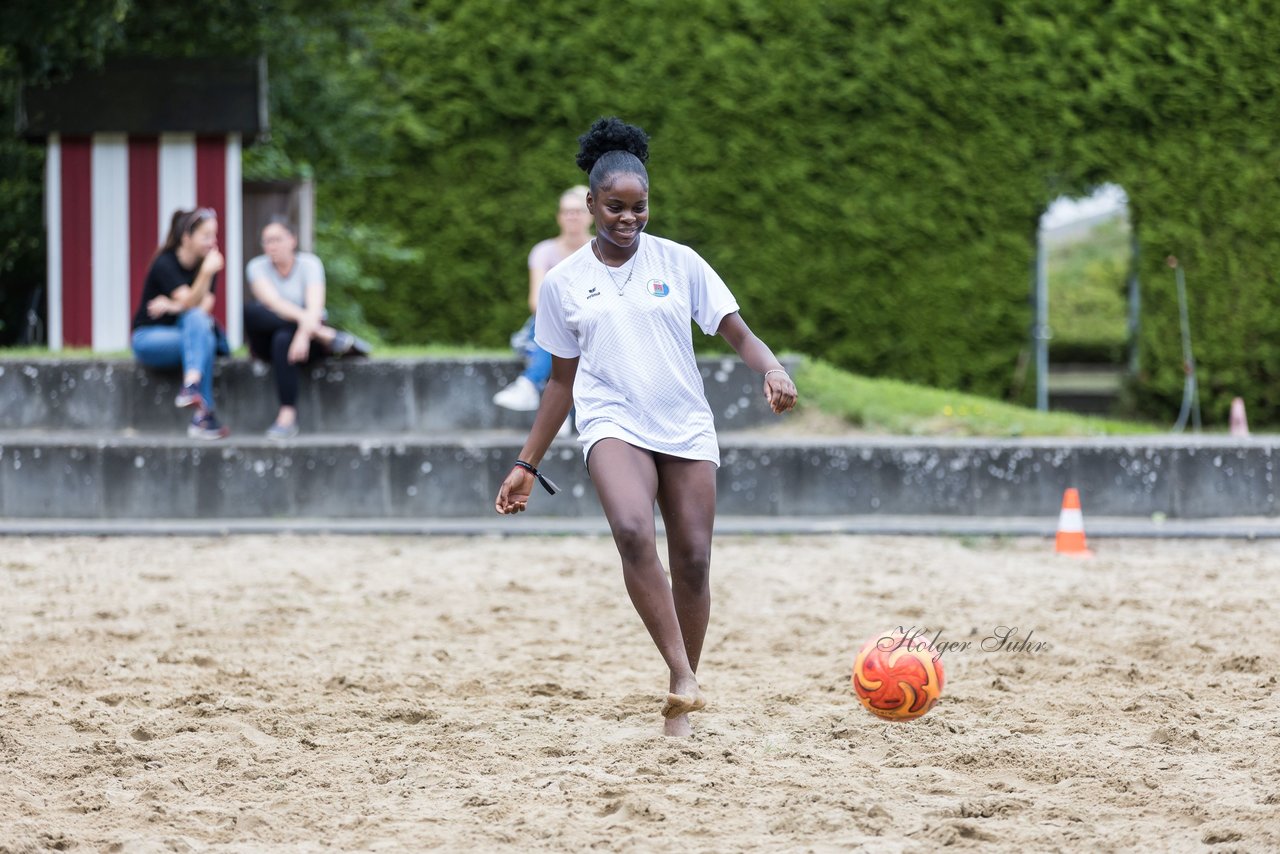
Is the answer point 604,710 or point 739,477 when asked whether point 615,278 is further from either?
point 739,477

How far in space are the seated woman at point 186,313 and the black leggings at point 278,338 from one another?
26cm

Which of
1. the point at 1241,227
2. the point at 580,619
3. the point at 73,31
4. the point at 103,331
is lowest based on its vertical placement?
the point at 580,619

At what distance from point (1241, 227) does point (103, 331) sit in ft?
32.7

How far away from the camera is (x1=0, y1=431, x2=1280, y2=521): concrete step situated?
30.9 feet

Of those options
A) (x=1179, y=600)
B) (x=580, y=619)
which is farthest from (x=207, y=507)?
(x=1179, y=600)

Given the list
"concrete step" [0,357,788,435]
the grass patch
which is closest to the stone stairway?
"concrete step" [0,357,788,435]

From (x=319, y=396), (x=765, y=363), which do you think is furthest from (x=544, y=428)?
(x=319, y=396)

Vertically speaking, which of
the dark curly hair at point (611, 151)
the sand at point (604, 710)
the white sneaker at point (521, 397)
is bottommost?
the sand at point (604, 710)

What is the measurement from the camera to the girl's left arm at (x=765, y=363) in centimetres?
430

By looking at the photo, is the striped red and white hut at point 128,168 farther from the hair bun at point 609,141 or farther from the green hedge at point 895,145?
the hair bun at point 609,141

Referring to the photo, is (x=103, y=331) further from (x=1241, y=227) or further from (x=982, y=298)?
(x=1241, y=227)

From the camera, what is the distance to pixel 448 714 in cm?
489

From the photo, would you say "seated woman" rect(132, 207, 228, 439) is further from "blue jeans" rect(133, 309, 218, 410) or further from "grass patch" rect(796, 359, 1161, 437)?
"grass patch" rect(796, 359, 1161, 437)

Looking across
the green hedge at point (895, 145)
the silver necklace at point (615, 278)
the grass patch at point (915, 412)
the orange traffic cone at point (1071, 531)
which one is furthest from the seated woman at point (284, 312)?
the silver necklace at point (615, 278)
